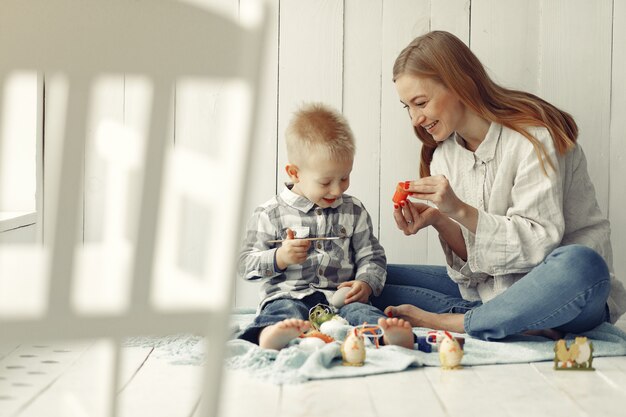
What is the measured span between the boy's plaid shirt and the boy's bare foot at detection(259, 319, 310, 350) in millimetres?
261

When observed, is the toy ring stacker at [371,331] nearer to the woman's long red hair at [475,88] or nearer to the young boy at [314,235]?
the young boy at [314,235]

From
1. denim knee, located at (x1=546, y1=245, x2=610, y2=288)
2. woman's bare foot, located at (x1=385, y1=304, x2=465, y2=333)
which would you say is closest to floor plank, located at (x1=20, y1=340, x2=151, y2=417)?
woman's bare foot, located at (x1=385, y1=304, x2=465, y2=333)

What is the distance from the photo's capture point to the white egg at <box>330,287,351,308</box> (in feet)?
6.47

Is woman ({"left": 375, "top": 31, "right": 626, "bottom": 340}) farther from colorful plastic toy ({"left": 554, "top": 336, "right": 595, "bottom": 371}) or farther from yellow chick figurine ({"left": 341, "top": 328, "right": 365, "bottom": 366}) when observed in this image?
yellow chick figurine ({"left": 341, "top": 328, "right": 365, "bottom": 366})

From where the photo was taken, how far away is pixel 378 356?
66.4 inches

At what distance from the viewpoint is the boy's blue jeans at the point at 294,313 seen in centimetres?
183

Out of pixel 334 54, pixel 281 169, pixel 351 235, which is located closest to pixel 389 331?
pixel 351 235

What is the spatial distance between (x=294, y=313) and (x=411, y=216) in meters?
0.35

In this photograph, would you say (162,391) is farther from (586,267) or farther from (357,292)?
(586,267)

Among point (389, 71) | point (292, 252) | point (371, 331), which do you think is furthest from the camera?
point (389, 71)

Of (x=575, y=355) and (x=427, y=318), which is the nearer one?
(x=575, y=355)

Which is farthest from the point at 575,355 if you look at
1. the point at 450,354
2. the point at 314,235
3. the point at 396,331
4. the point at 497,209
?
the point at 314,235

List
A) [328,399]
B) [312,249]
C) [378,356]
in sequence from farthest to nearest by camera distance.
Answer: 1. [312,249]
2. [378,356]
3. [328,399]

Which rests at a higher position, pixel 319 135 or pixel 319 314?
Answer: pixel 319 135
